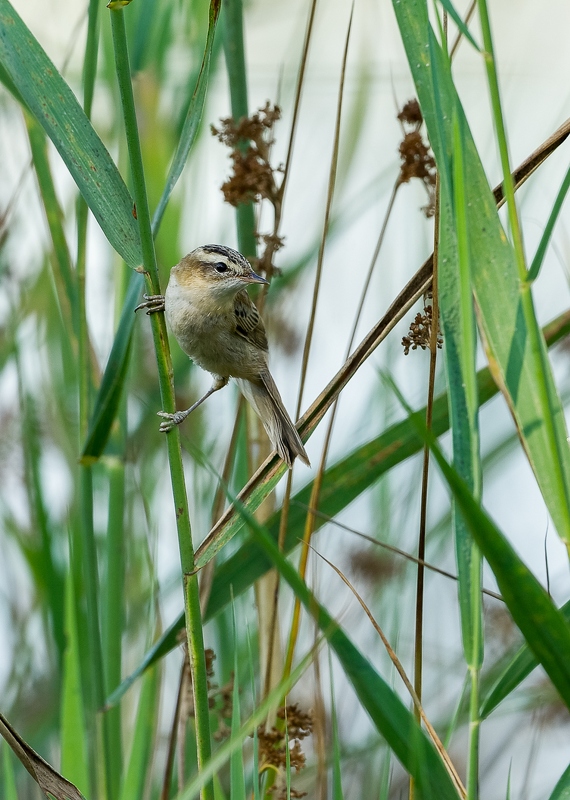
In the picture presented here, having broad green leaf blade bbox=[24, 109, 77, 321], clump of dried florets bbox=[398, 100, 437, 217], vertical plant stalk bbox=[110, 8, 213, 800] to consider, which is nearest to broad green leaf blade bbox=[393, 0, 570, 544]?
vertical plant stalk bbox=[110, 8, 213, 800]

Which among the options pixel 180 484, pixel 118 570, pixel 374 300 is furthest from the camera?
pixel 374 300

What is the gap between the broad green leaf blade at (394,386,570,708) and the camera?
0.83 metres

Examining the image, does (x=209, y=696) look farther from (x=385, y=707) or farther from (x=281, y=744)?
(x=385, y=707)

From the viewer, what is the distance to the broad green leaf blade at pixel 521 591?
83 centimetres

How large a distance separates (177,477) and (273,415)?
2.84ft

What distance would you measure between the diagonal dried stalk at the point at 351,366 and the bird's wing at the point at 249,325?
972 mm

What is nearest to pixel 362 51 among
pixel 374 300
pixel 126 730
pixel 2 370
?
pixel 374 300

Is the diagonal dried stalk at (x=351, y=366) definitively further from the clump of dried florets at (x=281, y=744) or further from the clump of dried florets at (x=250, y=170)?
the clump of dried florets at (x=250, y=170)

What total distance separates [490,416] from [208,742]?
154cm

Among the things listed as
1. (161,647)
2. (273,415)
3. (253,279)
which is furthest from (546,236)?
(273,415)

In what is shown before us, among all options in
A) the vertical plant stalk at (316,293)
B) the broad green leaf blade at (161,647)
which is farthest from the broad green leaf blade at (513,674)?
the broad green leaf blade at (161,647)

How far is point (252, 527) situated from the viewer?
84 centimetres

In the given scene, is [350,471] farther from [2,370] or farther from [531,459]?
[2,370]

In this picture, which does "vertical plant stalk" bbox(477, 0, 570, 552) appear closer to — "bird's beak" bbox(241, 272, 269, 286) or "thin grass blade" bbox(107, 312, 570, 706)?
"thin grass blade" bbox(107, 312, 570, 706)
